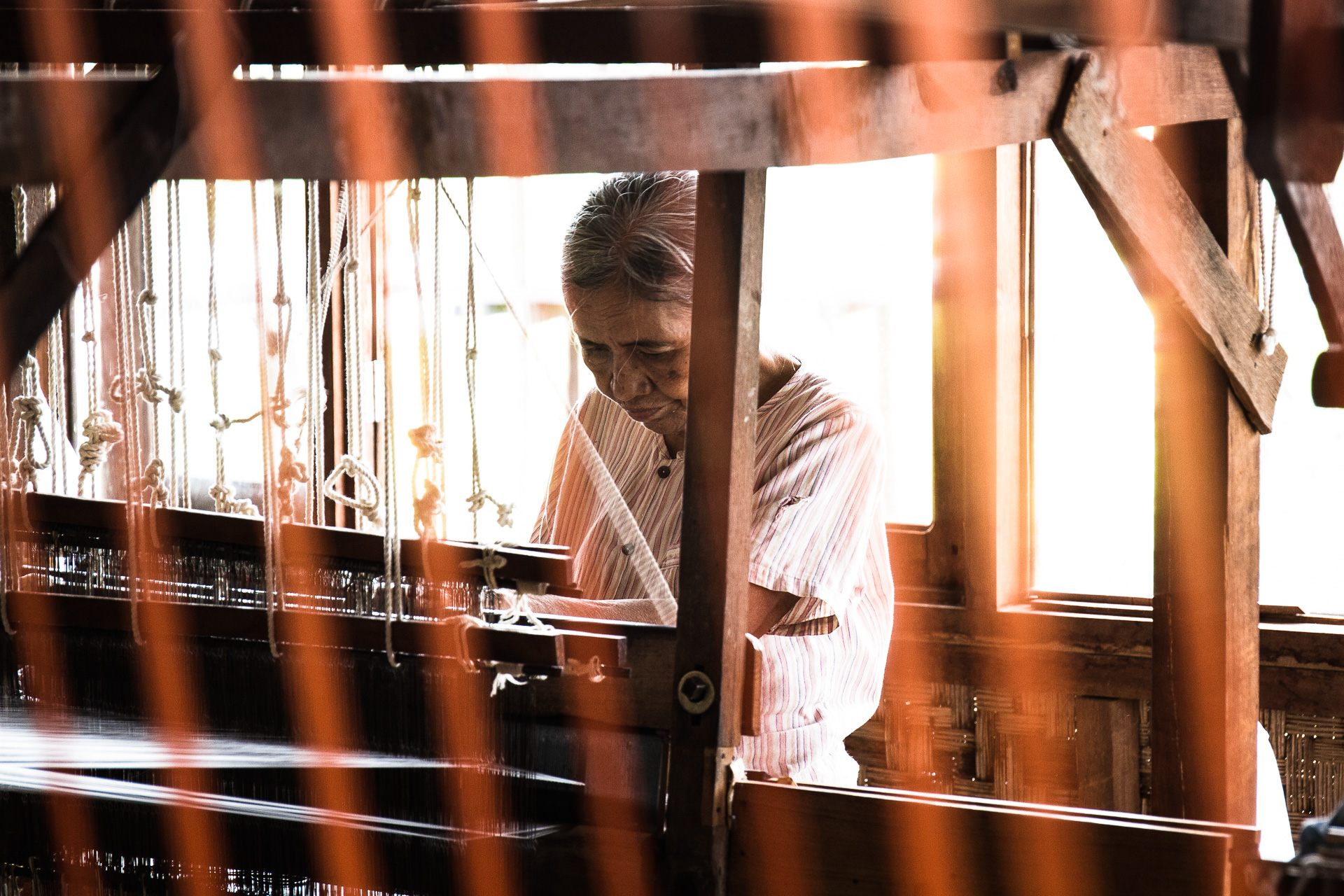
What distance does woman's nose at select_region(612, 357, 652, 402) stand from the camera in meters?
1.74

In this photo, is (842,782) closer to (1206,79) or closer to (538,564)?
(538,564)

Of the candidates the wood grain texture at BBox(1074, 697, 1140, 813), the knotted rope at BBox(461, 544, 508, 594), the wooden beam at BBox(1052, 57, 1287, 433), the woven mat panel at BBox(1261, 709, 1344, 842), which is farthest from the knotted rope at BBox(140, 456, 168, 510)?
the woven mat panel at BBox(1261, 709, 1344, 842)

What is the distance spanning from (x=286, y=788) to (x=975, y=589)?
1.80 meters

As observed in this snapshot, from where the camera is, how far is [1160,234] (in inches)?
52.4

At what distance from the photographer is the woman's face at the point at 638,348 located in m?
1.67

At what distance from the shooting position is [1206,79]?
1393mm

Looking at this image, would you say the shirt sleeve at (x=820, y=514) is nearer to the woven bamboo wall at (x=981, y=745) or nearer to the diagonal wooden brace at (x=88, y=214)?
the diagonal wooden brace at (x=88, y=214)

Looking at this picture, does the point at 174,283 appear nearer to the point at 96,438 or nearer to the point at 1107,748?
the point at 96,438

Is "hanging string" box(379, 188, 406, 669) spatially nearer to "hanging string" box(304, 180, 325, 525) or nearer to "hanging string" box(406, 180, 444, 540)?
"hanging string" box(406, 180, 444, 540)

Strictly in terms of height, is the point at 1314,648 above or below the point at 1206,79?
below

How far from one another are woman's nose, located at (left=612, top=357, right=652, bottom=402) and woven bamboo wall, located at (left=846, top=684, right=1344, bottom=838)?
4.22 feet

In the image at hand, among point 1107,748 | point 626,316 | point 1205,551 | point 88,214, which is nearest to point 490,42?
point 88,214

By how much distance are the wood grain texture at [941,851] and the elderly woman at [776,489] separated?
18.6 inches

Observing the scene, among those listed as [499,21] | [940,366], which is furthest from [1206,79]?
[940,366]
